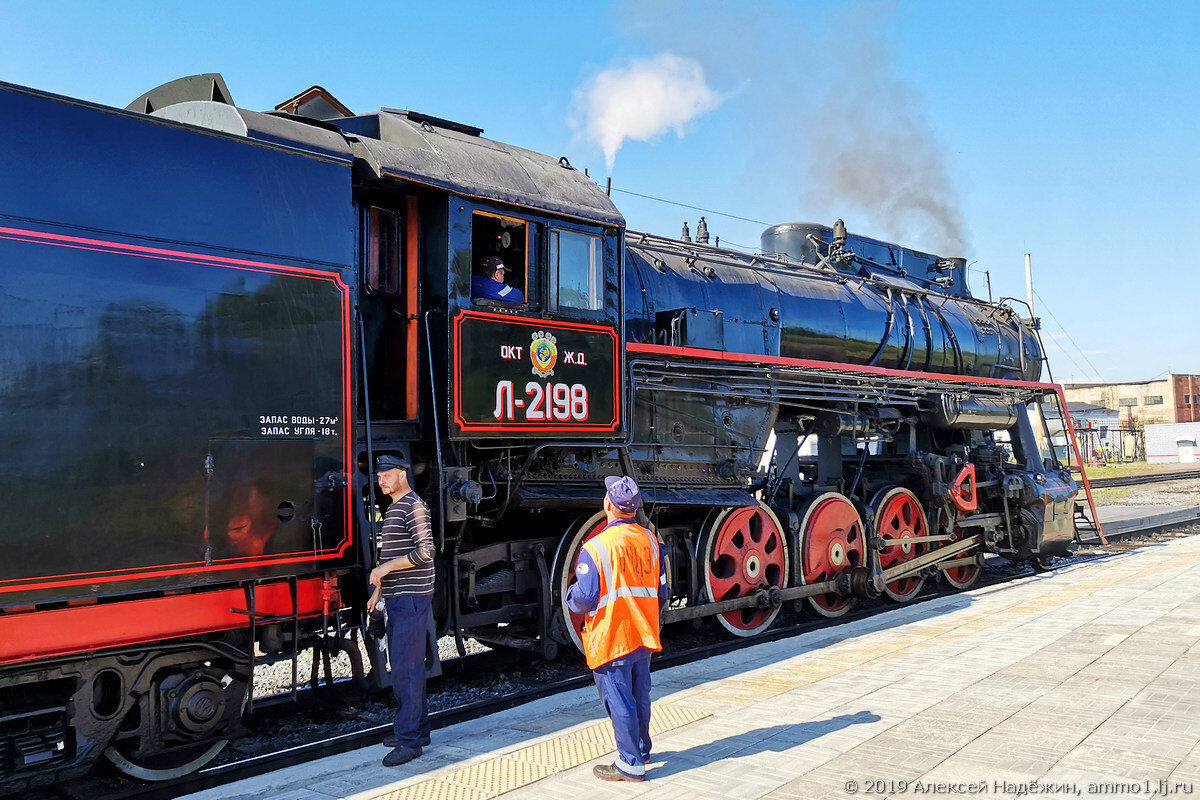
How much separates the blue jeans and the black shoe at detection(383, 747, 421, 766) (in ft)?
0.09

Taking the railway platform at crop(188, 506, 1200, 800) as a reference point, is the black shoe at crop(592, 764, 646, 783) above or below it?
above

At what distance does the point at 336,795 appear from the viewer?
3.85 m

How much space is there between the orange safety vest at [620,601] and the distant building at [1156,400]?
237 feet

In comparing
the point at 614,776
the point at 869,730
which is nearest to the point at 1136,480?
the point at 869,730

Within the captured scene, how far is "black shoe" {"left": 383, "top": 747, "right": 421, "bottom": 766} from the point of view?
4.26m

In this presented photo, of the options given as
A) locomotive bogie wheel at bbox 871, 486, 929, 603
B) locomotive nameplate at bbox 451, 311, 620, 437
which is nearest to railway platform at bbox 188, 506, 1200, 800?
locomotive nameplate at bbox 451, 311, 620, 437

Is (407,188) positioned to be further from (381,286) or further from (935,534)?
(935,534)

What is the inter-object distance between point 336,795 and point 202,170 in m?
3.25

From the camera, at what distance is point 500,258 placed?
20.3 feet

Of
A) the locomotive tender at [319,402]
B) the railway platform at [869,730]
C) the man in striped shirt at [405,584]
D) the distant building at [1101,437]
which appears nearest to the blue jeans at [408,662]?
the man in striped shirt at [405,584]

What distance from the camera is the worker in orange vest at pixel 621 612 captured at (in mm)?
4090

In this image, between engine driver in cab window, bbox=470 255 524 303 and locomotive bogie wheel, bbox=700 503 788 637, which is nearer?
engine driver in cab window, bbox=470 255 524 303

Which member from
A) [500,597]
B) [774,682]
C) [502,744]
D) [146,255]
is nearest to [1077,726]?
[774,682]

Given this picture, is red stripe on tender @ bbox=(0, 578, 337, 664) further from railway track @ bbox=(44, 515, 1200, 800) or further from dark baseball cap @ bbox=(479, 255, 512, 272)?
dark baseball cap @ bbox=(479, 255, 512, 272)
